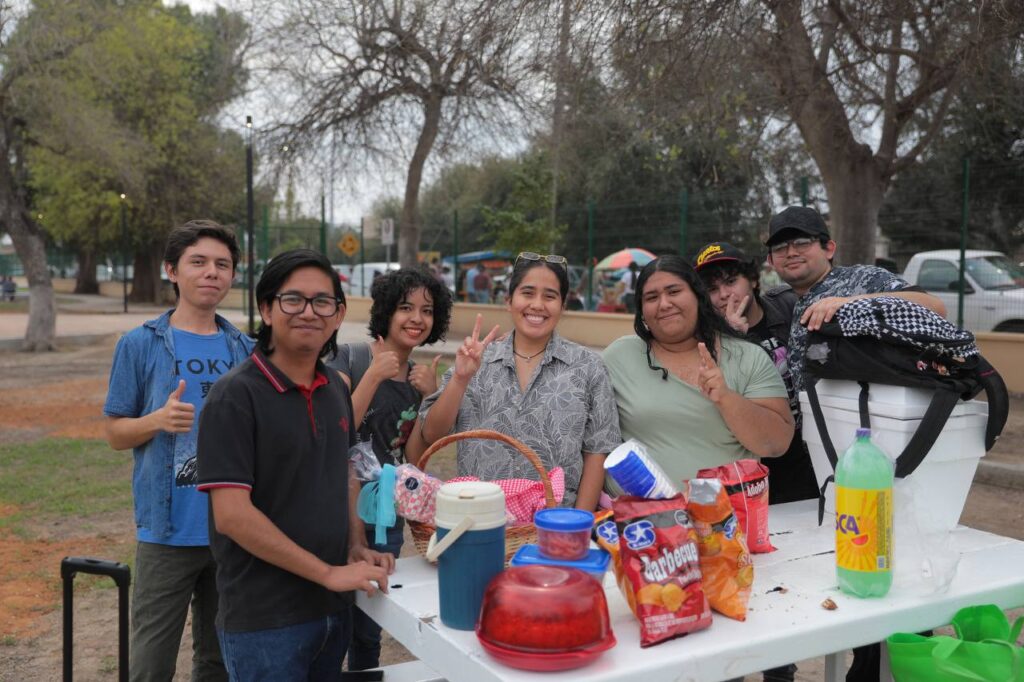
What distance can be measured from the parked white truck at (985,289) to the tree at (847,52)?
98.9 inches

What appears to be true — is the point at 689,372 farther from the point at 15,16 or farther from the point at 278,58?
the point at 15,16

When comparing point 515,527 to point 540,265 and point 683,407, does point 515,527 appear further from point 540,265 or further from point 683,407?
point 540,265

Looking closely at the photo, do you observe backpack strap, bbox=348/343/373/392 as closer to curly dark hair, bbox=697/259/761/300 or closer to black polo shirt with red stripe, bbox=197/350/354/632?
black polo shirt with red stripe, bbox=197/350/354/632

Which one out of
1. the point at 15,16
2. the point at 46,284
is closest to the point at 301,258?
the point at 15,16

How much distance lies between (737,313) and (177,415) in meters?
1.92

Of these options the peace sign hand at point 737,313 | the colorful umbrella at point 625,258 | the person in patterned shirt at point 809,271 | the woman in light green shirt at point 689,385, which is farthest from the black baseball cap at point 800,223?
the colorful umbrella at point 625,258

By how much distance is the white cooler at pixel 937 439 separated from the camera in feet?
7.73

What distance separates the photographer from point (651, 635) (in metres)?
1.75

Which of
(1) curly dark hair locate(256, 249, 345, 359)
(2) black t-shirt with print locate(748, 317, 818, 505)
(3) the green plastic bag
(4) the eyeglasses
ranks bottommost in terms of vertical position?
(3) the green plastic bag

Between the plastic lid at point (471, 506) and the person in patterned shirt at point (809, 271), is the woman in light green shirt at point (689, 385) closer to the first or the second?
the person in patterned shirt at point (809, 271)

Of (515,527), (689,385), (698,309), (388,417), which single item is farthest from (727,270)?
(515,527)

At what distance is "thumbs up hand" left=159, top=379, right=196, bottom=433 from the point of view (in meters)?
2.45

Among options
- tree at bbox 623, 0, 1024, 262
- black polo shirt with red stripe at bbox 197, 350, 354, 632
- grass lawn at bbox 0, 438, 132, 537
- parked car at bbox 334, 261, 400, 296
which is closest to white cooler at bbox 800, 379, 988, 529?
black polo shirt with red stripe at bbox 197, 350, 354, 632

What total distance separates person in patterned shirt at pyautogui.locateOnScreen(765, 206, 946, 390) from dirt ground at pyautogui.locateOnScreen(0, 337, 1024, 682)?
173 centimetres
